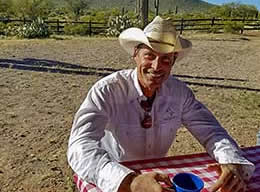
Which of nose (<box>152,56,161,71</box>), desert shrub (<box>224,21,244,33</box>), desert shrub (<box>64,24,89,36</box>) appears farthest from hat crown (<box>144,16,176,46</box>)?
desert shrub (<box>224,21,244,33</box>)

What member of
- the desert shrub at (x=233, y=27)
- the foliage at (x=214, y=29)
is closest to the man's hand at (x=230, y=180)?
the desert shrub at (x=233, y=27)

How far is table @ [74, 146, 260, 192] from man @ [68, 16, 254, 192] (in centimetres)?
6

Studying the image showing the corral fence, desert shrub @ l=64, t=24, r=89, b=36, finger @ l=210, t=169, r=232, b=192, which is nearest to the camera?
finger @ l=210, t=169, r=232, b=192

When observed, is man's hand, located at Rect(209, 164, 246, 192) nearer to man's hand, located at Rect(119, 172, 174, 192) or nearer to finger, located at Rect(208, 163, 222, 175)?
finger, located at Rect(208, 163, 222, 175)

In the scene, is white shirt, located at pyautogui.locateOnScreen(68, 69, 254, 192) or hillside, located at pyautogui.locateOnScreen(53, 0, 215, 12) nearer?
white shirt, located at pyautogui.locateOnScreen(68, 69, 254, 192)

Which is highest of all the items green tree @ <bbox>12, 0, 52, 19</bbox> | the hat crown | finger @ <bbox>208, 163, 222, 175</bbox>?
the hat crown

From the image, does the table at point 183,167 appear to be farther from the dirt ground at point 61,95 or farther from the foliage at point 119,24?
the foliage at point 119,24

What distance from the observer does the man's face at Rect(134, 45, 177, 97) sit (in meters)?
2.06

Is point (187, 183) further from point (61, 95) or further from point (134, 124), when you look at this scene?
point (61, 95)

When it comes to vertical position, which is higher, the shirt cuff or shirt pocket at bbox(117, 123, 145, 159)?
the shirt cuff

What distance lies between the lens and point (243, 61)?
464 inches

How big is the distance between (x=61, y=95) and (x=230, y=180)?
5.22 meters

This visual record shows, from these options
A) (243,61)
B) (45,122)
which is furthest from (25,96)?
(243,61)

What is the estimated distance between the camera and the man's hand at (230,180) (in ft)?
5.98
